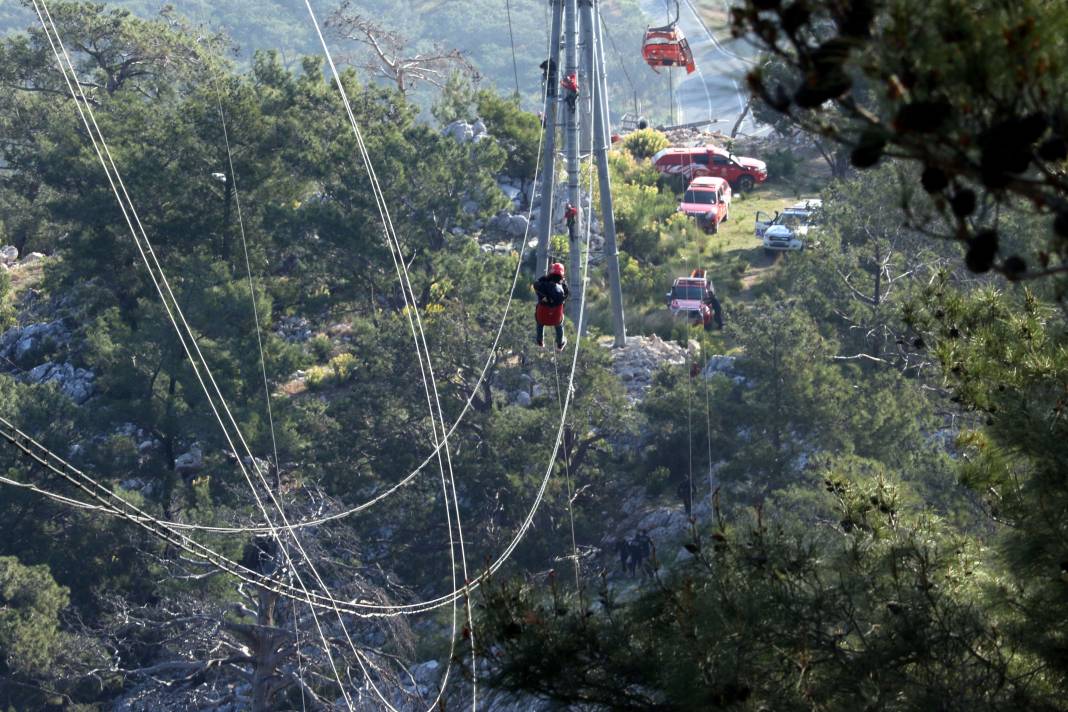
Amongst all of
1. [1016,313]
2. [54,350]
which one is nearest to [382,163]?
[54,350]

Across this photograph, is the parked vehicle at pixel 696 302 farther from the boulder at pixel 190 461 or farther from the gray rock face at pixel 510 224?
the boulder at pixel 190 461

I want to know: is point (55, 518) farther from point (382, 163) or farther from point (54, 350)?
point (382, 163)

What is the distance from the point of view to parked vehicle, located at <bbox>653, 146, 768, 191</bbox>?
136 ft

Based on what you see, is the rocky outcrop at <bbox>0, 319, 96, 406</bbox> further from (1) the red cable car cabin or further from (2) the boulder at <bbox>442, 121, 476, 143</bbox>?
(1) the red cable car cabin

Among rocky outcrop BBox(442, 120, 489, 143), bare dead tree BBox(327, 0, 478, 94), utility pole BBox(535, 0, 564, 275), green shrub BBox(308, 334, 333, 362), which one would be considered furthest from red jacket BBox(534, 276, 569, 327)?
bare dead tree BBox(327, 0, 478, 94)

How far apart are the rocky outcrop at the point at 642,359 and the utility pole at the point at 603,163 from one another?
0.31m

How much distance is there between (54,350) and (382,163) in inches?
410

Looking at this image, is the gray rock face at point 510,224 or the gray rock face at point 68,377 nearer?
the gray rock face at point 68,377

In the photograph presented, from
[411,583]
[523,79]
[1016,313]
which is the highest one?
[1016,313]

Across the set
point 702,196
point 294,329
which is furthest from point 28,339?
point 702,196

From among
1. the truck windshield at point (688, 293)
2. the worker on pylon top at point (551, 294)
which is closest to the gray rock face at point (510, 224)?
the truck windshield at point (688, 293)

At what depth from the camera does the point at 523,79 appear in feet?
468

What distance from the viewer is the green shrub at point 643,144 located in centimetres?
4459

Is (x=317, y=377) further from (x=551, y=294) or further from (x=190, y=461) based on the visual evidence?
(x=551, y=294)
